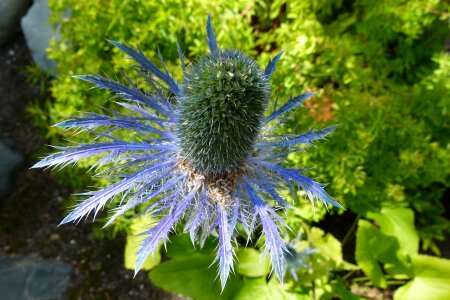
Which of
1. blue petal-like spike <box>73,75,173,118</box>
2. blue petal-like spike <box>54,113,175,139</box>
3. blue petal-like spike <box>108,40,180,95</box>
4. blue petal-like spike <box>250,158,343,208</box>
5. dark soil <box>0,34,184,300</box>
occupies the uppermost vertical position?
blue petal-like spike <box>108,40,180,95</box>

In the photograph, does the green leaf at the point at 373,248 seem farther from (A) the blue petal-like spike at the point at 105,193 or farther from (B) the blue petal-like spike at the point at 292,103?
(A) the blue petal-like spike at the point at 105,193

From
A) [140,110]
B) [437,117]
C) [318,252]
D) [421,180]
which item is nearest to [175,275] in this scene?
[318,252]

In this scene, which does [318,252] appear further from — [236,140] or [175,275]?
[236,140]

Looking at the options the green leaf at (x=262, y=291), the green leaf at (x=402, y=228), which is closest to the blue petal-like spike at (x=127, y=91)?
the green leaf at (x=262, y=291)

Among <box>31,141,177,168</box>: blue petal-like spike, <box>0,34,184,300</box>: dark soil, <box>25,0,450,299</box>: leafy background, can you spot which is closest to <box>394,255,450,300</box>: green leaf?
<box>25,0,450,299</box>: leafy background

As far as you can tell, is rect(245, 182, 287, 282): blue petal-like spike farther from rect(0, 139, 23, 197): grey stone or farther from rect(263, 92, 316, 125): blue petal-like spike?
rect(0, 139, 23, 197): grey stone
